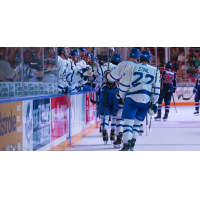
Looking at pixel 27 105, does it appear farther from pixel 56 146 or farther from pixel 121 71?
pixel 121 71

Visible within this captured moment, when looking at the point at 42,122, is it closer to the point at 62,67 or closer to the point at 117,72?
the point at 117,72

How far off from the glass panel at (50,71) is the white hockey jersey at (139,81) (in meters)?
1.31

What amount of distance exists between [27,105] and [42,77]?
1394 mm

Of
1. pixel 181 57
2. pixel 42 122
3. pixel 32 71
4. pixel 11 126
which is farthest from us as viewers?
pixel 181 57

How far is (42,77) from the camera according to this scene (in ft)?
17.2

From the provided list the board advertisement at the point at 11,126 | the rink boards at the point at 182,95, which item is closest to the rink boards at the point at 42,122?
the board advertisement at the point at 11,126

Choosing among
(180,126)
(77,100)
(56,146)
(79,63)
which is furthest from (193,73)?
(56,146)

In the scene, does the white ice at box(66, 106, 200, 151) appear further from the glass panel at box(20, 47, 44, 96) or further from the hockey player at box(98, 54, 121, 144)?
the glass panel at box(20, 47, 44, 96)

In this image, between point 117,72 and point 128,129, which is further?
point 117,72


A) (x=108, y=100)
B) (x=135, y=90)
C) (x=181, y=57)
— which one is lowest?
(x=108, y=100)

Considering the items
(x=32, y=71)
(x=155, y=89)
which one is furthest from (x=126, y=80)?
→ (x=32, y=71)

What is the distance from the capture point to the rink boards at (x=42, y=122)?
11.5ft

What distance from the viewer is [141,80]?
14.7ft

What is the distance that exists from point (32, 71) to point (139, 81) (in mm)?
1635
